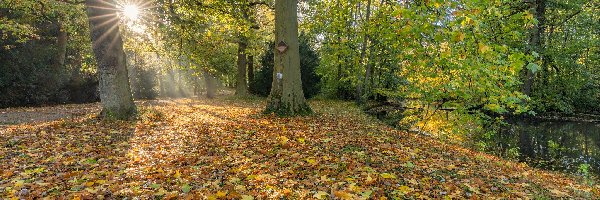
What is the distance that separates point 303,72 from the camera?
91.0ft

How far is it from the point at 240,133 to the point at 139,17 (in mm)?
10805

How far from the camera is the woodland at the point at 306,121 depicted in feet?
17.0

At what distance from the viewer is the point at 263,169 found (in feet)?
19.7

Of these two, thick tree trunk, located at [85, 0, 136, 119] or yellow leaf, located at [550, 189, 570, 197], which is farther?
thick tree trunk, located at [85, 0, 136, 119]

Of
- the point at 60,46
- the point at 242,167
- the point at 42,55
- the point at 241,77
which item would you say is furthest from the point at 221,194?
the point at 60,46

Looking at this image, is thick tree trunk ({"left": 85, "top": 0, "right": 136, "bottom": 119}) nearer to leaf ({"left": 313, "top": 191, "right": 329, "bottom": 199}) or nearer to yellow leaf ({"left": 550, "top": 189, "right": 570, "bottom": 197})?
leaf ({"left": 313, "top": 191, "right": 329, "bottom": 199})

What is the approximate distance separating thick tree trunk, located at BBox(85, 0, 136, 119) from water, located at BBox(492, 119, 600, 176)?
43.7 feet

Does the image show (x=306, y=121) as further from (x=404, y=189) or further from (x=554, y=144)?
(x=554, y=144)

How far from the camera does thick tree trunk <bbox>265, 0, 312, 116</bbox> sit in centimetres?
1270

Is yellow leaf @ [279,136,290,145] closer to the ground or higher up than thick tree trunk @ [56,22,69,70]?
closer to the ground

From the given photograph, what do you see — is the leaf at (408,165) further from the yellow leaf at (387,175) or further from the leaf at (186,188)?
the leaf at (186,188)

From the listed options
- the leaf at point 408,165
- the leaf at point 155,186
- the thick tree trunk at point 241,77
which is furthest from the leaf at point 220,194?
the thick tree trunk at point 241,77

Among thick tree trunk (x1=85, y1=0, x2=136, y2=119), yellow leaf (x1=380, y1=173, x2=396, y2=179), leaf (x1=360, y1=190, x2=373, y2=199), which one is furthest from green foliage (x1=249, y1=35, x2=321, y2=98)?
leaf (x1=360, y1=190, x2=373, y2=199)

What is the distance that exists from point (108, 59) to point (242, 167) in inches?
297
